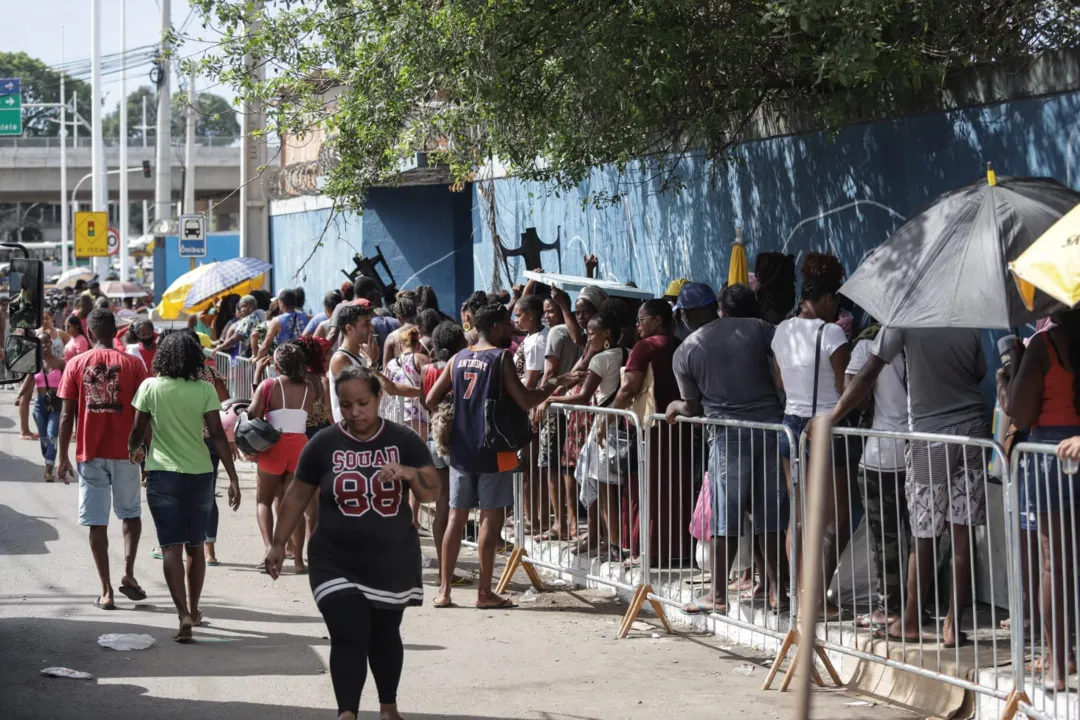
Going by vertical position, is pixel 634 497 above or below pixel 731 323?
below

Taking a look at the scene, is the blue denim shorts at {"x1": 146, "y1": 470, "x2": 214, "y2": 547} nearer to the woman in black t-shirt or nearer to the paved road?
the paved road

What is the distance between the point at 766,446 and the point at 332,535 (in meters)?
2.65

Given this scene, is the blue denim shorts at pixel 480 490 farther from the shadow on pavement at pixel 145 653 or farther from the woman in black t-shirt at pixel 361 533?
the woman in black t-shirt at pixel 361 533

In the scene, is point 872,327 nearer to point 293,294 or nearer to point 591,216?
point 591,216

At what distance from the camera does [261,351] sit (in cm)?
1512

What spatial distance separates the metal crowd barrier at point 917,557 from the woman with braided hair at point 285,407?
393 cm

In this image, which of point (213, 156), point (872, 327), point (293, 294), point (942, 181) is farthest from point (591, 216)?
point (213, 156)

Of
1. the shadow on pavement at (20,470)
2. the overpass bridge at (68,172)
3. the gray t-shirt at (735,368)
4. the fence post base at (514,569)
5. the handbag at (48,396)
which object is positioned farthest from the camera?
the overpass bridge at (68,172)

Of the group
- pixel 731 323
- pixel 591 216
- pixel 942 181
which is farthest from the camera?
pixel 591 216

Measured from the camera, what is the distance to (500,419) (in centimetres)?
895

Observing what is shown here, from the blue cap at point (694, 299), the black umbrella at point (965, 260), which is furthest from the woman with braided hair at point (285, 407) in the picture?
the black umbrella at point (965, 260)

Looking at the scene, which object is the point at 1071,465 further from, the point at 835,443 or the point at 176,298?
the point at 176,298

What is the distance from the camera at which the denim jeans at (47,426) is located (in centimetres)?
1603

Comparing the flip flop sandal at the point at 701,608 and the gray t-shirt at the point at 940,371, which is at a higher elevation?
the gray t-shirt at the point at 940,371
